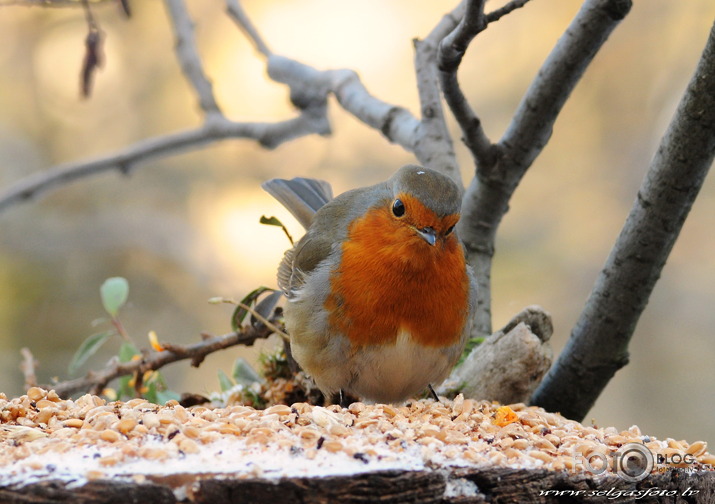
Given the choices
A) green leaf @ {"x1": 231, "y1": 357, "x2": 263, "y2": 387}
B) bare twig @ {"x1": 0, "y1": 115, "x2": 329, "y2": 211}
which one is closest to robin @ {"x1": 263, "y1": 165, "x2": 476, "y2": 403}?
green leaf @ {"x1": 231, "y1": 357, "x2": 263, "y2": 387}

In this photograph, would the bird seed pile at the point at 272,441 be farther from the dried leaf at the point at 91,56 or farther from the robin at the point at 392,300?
the dried leaf at the point at 91,56

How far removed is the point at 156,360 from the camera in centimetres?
329

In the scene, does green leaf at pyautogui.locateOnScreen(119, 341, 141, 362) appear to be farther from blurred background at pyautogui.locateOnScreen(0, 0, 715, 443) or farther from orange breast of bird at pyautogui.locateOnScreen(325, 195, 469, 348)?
blurred background at pyautogui.locateOnScreen(0, 0, 715, 443)

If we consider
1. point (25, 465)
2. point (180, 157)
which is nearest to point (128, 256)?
point (180, 157)

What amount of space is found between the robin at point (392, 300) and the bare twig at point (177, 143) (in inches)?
68.5

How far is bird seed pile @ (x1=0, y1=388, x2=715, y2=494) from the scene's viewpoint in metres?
1.75

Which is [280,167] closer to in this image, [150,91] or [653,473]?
[150,91]

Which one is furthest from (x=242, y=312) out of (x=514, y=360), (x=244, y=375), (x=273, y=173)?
(x=273, y=173)

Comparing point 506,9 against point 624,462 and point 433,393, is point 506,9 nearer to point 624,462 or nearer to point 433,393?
point 624,462

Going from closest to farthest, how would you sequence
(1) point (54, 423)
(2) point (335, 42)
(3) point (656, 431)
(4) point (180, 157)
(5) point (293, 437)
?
(5) point (293, 437) → (1) point (54, 423) → (3) point (656, 431) → (2) point (335, 42) → (4) point (180, 157)

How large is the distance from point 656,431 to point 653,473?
5037mm

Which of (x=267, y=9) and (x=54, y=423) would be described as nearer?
(x=54, y=423)

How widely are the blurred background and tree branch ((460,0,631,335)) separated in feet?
9.76

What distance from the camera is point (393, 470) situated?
1751mm
